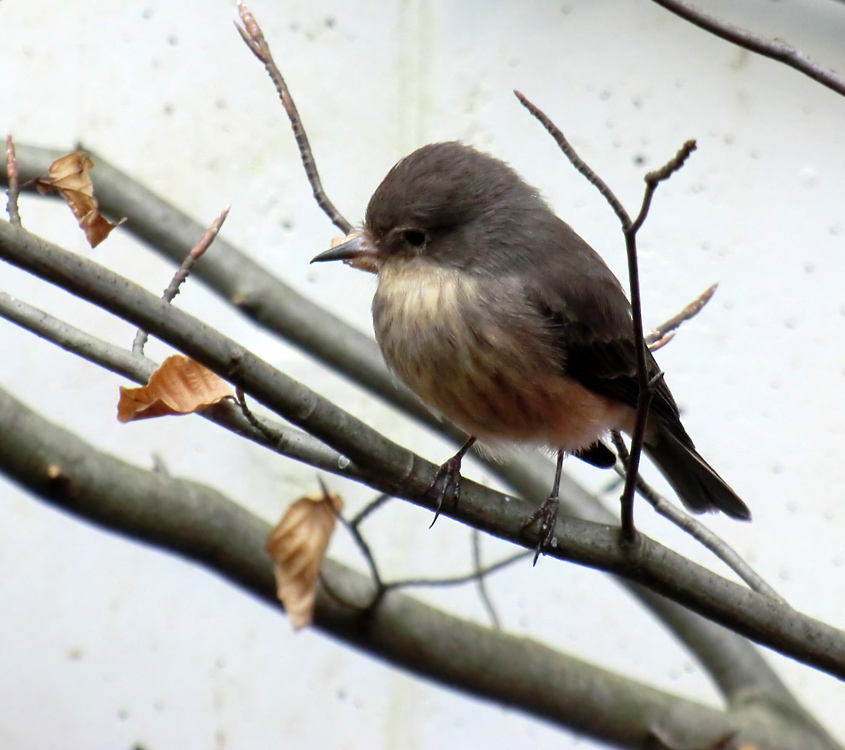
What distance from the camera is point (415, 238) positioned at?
1.68 metres

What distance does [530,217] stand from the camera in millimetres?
1744

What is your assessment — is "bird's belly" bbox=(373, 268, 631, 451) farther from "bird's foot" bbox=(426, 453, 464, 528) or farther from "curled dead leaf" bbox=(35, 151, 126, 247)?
"curled dead leaf" bbox=(35, 151, 126, 247)

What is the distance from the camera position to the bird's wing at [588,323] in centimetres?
164

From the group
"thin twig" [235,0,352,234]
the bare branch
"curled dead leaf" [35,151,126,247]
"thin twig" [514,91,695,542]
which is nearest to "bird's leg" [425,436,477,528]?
"thin twig" [514,91,695,542]

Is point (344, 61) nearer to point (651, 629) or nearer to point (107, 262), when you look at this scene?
point (107, 262)

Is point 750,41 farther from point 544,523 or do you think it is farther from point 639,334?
point 544,523

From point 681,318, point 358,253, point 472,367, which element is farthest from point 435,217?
point 681,318

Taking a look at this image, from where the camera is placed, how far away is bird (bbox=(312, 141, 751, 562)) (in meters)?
1.54

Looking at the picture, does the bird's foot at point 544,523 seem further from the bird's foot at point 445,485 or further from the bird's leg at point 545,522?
the bird's foot at point 445,485

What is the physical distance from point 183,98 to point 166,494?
1.66 meters

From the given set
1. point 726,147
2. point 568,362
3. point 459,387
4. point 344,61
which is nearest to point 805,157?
point 726,147

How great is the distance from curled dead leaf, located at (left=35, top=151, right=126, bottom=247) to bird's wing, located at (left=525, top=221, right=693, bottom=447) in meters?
0.71

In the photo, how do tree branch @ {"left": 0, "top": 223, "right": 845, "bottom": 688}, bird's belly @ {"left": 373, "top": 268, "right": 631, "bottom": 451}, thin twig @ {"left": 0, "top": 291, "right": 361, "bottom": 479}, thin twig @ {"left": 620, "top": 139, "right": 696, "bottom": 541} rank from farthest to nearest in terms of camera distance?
bird's belly @ {"left": 373, "top": 268, "right": 631, "bottom": 451} → thin twig @ {"left": 0, "top": 291, "right": 361, "bottom": 479} → tree branch @ {"left": 0, "top": 223, "right": 845, "bottom": 688} → thin twig @ {"left": 620, "top": 139, "right": 696, "bottom": 541}

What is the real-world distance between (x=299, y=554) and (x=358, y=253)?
1.81 feet
